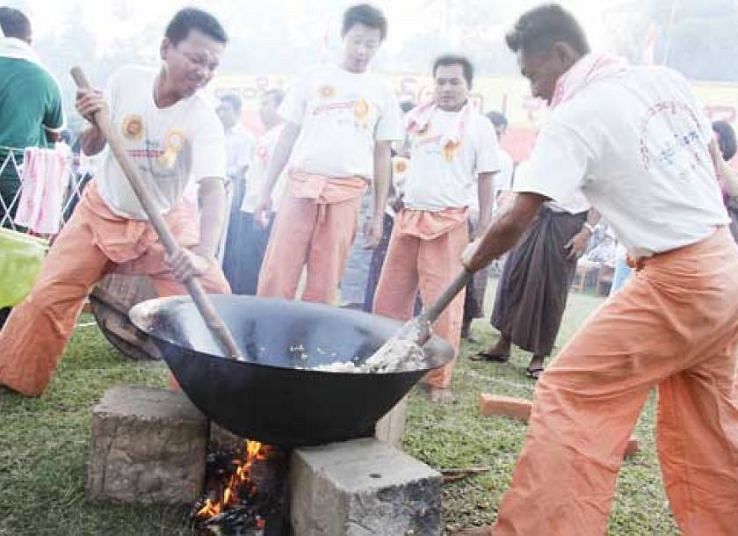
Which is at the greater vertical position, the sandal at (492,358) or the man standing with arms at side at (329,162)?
the man standing with arms at side at (329,162)

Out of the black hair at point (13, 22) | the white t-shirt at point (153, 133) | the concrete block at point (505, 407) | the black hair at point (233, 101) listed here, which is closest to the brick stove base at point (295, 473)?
the white t-shirt at point (153, 133)

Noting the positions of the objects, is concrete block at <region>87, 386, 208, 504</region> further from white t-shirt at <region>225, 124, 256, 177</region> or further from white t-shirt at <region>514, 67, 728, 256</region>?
white t-shirt at <region>225, 124, 256, 177</region>

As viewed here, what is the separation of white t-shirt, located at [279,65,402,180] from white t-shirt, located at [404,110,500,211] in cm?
25

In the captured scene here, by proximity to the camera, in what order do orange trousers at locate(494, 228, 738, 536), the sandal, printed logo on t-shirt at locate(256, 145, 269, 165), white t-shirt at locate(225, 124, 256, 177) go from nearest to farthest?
orange trousers at locate(494, 228, 738, 536)
the sandal
printed logo on t-shirt at locate(256, 145, 269, 165)
white t-shirt at locate(225, 124, 256, 177)

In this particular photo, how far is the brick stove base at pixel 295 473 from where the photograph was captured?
1929mm

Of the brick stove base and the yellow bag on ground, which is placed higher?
the yellow bag on ground

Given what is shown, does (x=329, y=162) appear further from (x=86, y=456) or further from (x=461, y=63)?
(x=86, y=456)

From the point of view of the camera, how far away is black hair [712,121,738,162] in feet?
13.9

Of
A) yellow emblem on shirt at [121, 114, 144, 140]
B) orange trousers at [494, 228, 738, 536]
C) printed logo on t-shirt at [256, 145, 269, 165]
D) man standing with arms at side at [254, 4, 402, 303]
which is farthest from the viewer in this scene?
printed logo on t-shirt at [256, 145, 269, 165]

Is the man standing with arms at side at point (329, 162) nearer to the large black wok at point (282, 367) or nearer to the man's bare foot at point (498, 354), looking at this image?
the large black wok at point (282, 367)

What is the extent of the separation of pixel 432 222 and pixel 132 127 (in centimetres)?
168

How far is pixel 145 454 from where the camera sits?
Result: 2.31m

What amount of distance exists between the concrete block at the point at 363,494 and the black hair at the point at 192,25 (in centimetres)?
164

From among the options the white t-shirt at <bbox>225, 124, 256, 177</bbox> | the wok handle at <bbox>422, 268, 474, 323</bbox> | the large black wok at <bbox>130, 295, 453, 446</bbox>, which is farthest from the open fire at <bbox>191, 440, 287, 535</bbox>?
the white t-shirt at <bbox>225, 124, 256, 177</bbox>
